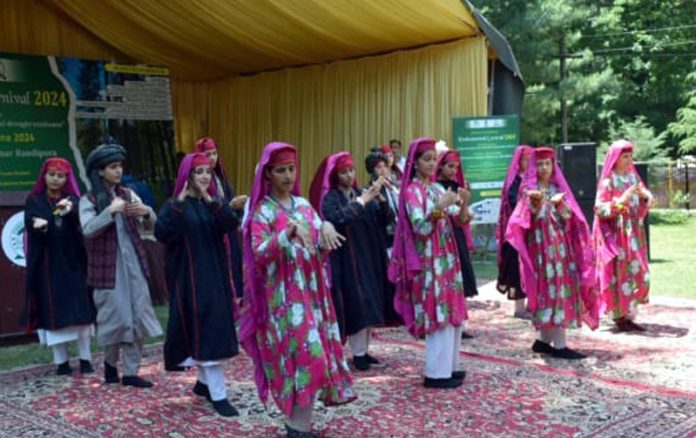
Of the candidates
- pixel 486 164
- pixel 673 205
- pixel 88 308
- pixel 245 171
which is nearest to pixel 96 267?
pixel 88 308

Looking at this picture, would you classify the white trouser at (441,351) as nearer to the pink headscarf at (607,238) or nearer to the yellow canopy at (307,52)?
the pink headscarf at (607,238)

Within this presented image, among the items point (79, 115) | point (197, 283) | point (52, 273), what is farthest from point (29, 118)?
point (197, 283)

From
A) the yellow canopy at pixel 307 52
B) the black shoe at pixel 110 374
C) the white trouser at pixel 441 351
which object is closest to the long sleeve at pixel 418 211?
the white trouser at pixel 441 351

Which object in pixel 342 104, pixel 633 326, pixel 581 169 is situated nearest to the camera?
pixel 633 326

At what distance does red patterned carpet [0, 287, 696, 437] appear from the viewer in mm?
4371

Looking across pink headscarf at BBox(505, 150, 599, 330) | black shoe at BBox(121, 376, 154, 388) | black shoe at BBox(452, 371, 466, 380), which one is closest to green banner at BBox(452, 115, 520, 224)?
pink headscarf at BBox(505, 150, 599, 330)

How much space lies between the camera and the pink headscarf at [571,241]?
18.9ft

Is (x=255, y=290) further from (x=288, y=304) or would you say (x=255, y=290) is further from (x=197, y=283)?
(x=197, y=283)

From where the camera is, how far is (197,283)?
4613mm

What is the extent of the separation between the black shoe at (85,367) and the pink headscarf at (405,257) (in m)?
2.45

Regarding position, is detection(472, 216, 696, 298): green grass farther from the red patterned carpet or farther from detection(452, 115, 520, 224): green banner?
the red patterned carpet

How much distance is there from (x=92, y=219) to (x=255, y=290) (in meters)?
1.70

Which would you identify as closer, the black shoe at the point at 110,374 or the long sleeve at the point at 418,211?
the long sleeve at the point at 418,211

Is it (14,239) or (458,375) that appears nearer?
(458,375)
